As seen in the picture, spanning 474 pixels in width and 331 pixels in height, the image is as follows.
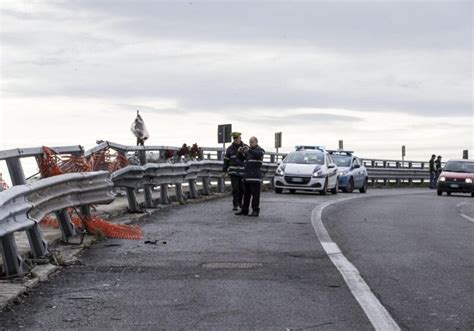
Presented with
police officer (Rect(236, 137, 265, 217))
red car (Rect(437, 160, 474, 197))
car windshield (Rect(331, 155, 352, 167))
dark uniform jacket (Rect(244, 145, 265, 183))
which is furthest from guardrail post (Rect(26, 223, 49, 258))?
red car (Rect(437, 160, 474, 197))

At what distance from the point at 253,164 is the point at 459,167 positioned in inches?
892

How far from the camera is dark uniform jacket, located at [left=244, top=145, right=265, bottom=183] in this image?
20469mm

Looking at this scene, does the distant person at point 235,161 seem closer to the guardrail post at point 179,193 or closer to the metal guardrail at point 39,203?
the guardrail post at point 179,193

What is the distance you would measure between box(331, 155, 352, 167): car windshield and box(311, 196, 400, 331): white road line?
24.0 meters

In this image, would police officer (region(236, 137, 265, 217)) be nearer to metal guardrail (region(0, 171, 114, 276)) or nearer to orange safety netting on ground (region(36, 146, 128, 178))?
orange safety netting on ground (region(36, 146, 128, 178))

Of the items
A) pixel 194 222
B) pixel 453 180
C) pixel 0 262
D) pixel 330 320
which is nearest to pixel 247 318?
pixel 330 320

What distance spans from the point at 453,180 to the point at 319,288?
3183cm

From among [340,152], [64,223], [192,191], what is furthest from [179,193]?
[340,152]

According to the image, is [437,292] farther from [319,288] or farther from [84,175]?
[84,175]

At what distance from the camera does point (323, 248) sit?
42.9 ft

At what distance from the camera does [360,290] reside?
9086 mm

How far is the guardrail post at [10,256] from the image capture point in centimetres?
907

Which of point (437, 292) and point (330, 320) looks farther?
point (437, 292)

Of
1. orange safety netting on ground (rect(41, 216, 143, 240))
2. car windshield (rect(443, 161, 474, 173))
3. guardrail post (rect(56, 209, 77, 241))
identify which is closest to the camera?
guardrail post (rect(56, 209, 77, 241))
